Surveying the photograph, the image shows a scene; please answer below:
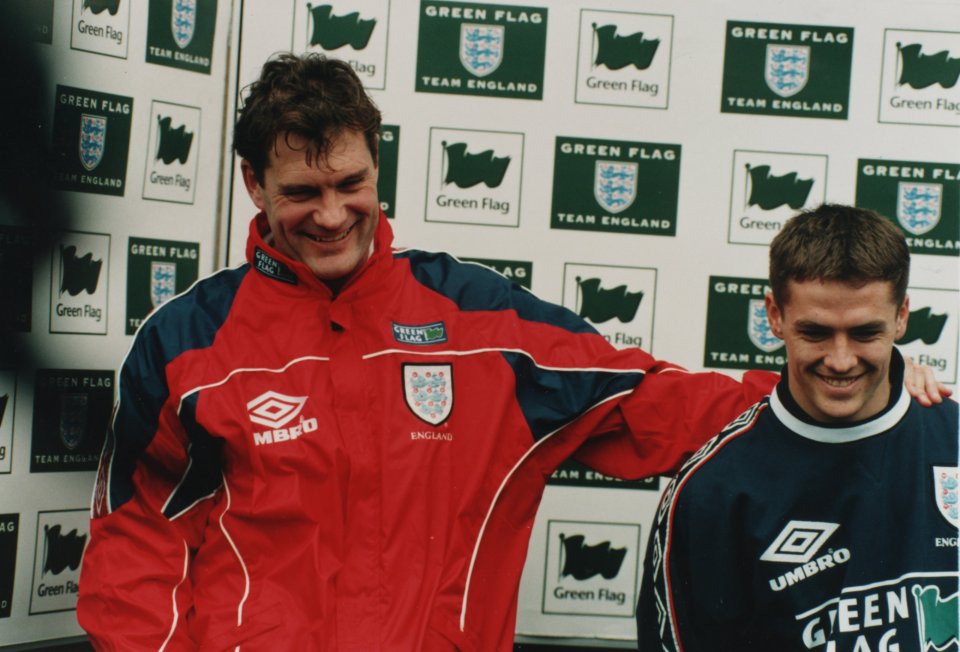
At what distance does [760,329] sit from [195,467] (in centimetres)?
133

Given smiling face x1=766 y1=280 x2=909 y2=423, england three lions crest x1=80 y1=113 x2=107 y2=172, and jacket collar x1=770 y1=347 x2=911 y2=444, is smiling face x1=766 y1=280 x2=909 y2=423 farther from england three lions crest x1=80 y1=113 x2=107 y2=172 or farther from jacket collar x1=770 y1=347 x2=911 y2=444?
england three lions crest x1=80 y1=113 x2=107 y2=172

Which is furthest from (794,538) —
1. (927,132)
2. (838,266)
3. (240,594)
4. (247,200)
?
(247,200)

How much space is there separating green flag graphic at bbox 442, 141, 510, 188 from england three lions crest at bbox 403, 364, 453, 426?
70 cm

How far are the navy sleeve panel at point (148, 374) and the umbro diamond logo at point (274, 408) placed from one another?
139 millimetres

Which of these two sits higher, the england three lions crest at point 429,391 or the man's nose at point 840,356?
the man's nose at point 840,356

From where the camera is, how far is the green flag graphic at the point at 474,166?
2373 millimetres

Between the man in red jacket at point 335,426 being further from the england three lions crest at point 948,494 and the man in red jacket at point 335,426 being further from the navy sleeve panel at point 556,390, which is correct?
the england three lions crest at point 948,494

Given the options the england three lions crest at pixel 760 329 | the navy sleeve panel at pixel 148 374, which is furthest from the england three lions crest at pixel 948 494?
the navy sleeve panel at pixel 148 374

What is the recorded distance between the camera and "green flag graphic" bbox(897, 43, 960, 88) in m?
2.36

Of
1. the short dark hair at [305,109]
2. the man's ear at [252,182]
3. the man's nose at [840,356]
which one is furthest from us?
the man's ear at [252,182]

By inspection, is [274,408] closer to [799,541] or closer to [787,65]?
[799,541]

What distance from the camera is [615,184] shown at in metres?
2.38

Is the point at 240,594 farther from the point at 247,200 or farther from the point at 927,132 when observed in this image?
the point at 927,132

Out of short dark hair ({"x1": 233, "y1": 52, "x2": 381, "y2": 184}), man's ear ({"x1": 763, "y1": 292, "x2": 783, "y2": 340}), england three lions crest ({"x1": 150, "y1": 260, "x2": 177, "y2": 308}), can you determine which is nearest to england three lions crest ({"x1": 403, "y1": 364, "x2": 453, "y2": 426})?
short dark hair ({"x1": 233, "y1": 52, "x2": 381, "y2": 184})
